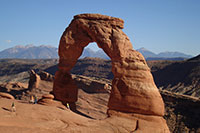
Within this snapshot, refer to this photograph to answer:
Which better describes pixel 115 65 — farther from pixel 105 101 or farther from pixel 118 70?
pixel 105 101

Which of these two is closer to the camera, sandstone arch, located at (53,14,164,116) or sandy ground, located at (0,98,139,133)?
sandy ground, located at (0,98,139,133)

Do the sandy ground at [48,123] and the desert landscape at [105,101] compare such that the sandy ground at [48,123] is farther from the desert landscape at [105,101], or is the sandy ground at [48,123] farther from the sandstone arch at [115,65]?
the sandstone arch at [115,65]

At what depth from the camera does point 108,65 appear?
78.2m

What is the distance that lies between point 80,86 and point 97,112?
940cm

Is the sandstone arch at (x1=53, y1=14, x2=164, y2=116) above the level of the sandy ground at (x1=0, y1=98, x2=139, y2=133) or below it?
above

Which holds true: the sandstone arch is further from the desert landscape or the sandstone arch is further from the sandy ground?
the sandy ground

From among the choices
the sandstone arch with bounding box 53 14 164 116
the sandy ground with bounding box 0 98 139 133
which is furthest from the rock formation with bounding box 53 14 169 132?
the sandy ground with bounding box 0 98 139 133

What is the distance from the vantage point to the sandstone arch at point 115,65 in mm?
13914

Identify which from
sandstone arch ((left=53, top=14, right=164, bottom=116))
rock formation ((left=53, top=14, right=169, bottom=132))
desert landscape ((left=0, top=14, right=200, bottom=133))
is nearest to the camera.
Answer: desert landscape ((left=0, top=14, right=200, bottom=133))

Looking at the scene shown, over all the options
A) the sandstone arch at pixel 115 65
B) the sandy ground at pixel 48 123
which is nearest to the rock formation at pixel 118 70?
the sandstone arch at pixel 115 65

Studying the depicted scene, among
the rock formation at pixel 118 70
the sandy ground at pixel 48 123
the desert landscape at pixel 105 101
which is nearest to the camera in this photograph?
the sandy ground at pixel 48 123

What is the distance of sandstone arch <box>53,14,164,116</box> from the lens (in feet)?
45.6

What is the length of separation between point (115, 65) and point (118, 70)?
0.43m

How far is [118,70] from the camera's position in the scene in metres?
15.0
